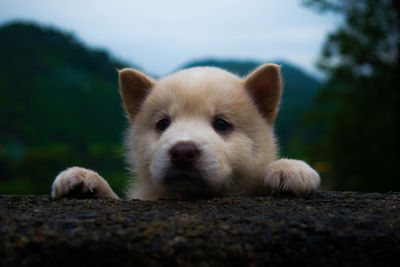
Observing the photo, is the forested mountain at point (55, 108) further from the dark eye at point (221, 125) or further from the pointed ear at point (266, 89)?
the dark eye at point (221, 125)

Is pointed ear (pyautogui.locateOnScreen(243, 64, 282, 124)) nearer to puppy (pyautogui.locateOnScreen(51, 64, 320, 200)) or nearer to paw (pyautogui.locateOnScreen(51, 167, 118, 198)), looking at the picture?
puppy (pyautogui.locateOnScreen(51, 64, 320, 200))

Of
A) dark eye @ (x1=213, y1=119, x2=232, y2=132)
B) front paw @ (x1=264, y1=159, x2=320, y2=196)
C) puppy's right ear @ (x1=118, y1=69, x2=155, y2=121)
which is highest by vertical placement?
puppy's right ear @ (x1=118, y1=69, x2=155, y2=121)

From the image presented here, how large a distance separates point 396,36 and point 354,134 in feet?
15.1

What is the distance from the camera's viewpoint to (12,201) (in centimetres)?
427

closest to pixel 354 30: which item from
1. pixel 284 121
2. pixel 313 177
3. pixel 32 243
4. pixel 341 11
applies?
pixel 341 11

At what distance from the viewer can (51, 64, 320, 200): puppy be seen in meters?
4.50

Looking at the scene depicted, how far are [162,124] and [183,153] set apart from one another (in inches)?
47.9

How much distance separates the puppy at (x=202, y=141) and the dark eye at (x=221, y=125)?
0.04 feet

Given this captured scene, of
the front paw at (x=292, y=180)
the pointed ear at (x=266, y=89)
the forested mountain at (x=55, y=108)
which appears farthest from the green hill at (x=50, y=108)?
the front paw at (x=292, y=180)

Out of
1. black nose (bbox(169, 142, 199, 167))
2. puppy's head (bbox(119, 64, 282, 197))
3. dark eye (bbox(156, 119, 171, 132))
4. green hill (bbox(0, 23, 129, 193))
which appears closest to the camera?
black nose (bbox(169, 142, 199, 167))

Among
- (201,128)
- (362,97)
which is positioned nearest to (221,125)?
(201,128)

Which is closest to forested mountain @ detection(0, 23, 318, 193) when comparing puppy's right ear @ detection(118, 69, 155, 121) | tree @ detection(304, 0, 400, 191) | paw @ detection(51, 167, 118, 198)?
tree @ detection(304, 0, 400, 191)

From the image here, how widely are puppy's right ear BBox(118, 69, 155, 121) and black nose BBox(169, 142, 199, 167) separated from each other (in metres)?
2.10

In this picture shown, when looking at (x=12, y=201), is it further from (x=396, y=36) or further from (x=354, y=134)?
(x=396, y=36)
